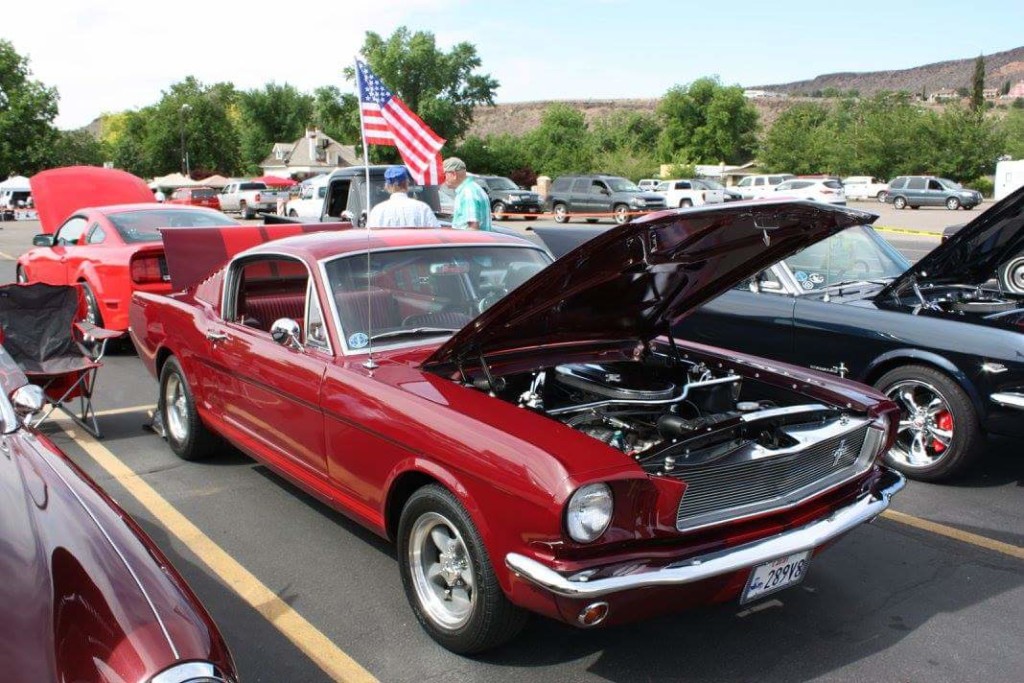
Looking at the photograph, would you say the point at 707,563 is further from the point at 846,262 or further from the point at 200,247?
the point at 200,247

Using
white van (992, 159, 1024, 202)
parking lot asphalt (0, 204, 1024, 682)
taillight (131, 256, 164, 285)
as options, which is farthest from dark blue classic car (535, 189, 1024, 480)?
white van (992, 159, 1024, 202)

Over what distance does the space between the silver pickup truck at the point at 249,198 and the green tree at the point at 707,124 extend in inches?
1910

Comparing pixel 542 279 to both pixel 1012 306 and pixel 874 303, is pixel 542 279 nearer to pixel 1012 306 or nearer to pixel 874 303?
pixel 874 303

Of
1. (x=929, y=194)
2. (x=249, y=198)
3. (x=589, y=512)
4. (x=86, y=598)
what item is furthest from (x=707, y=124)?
(x=86, y=598)

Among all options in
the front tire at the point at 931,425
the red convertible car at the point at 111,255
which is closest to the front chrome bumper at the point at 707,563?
the front tire at the point at 931,425

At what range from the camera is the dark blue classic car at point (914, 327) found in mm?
5234

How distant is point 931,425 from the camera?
18.0 feet

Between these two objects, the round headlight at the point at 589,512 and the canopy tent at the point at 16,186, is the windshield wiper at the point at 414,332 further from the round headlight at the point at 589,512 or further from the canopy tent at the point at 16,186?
the canopy tent at the point at 16,186

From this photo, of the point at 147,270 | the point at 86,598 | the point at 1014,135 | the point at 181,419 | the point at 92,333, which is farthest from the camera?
the point at 1014,135

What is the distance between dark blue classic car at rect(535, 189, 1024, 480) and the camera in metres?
5.23

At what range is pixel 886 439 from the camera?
3.81 m

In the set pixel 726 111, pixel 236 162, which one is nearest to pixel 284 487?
pixel 726 111

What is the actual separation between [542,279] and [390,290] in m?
1.16

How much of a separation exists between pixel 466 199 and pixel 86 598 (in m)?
6.04
